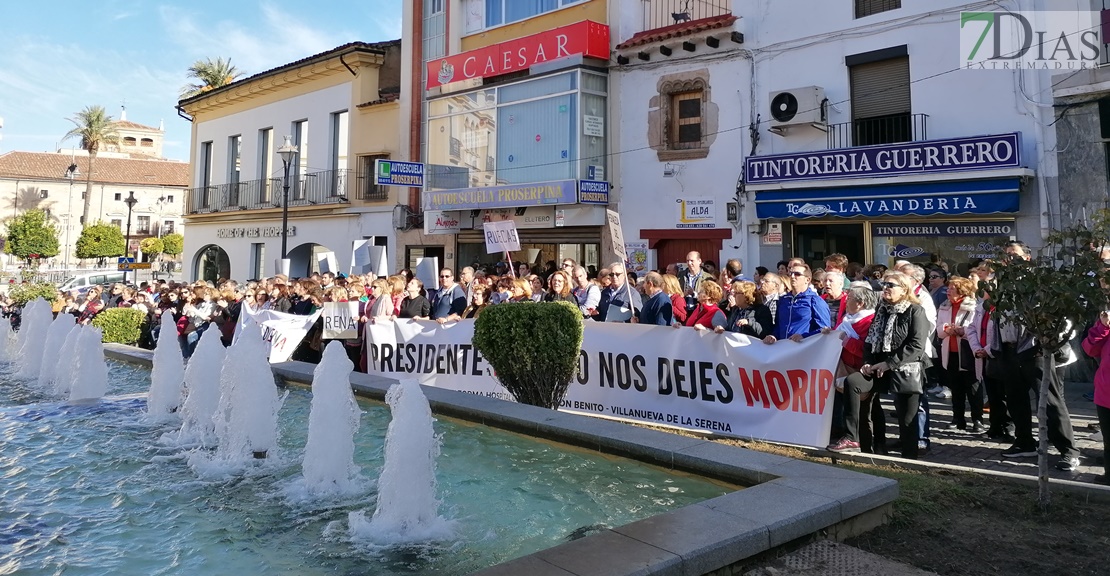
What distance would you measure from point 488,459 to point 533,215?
45.3 feet

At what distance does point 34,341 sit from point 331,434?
35.3 feet

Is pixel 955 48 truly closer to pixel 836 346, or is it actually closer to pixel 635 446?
pixel 836 346

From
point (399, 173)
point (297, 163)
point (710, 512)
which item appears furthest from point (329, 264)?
point (710, 512)

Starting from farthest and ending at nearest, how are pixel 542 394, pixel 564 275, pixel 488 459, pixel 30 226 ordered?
pixel 30 226 < pixel 564 275 < pixel 542 394 < pixel 488 459

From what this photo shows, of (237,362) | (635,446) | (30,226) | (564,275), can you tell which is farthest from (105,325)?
(30,226)

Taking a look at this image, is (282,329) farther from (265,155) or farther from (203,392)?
(265,155)

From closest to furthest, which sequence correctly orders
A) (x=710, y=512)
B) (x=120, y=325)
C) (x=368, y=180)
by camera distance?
(x=710, y=512) → (x=120, y=325) → (x=368, y=180)

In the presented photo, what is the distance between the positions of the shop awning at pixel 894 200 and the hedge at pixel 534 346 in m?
8.37

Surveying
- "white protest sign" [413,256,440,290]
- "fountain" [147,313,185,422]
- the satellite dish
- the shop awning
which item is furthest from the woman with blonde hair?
the satellite dish

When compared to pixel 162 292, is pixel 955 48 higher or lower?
higher

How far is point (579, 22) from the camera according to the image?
18156 mm

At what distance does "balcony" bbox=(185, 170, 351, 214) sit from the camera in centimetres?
2566

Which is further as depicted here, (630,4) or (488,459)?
(630,4)

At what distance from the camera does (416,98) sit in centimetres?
2348
